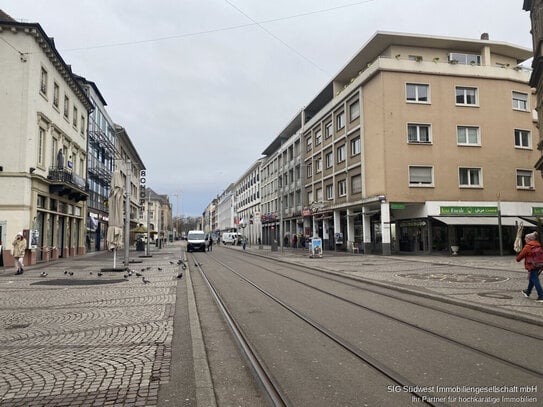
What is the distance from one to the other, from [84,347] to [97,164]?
3819 centimetres

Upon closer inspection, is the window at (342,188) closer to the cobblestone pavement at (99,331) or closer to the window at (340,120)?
the window at (340,120)

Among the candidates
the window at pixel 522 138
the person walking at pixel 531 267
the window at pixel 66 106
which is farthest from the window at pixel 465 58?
the window at pixel 66 106

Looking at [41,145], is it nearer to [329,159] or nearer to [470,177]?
[329,159]

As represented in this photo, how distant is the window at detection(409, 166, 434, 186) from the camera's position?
3197 cm

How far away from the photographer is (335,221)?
41.4 metres

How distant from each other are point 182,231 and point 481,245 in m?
154

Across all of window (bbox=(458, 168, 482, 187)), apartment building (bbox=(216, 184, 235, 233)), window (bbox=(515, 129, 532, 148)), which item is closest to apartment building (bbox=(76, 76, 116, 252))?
window (bbox=(458, 168, 482, 187))

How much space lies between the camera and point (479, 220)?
30.4 meters

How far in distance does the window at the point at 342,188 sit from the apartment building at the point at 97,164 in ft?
73.1

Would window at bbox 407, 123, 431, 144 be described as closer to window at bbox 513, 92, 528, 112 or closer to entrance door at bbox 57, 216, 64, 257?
window at bbox 513, 92, 528, 112

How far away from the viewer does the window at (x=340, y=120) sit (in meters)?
39.2

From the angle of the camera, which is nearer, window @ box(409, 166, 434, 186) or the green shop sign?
the green shop sign

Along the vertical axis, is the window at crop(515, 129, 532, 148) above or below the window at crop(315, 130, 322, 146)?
below

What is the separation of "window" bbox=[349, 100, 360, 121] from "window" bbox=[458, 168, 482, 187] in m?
9.34
